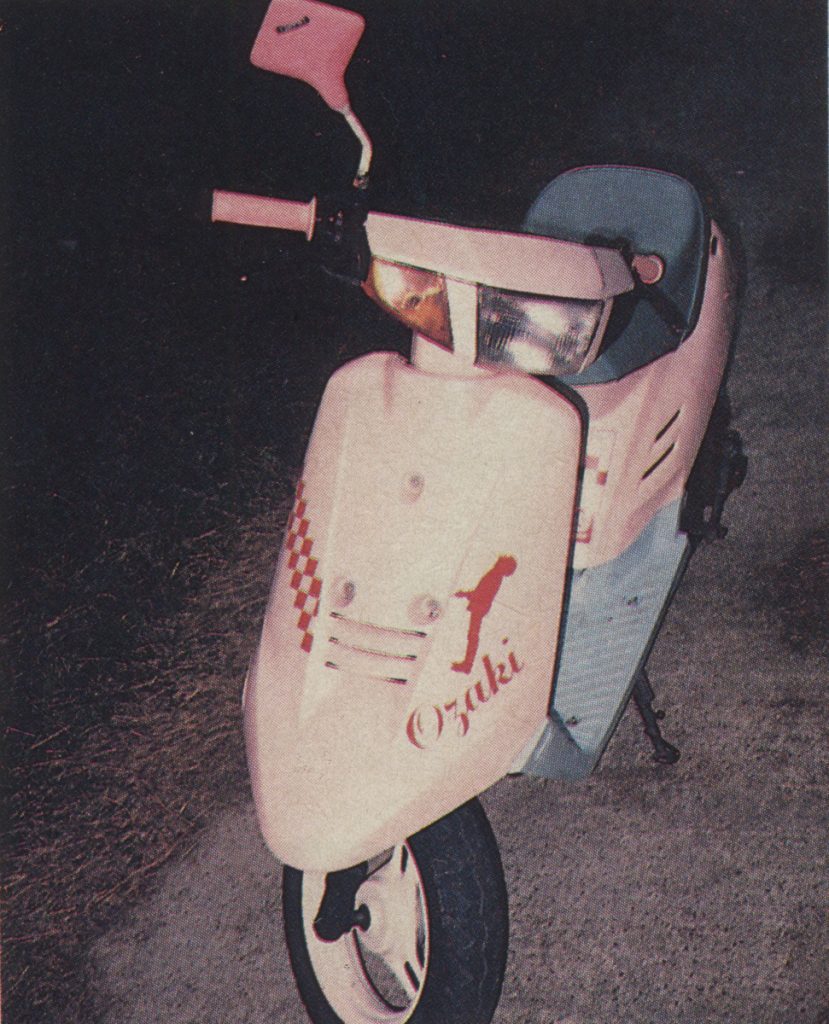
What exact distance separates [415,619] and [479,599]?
0.35 ft

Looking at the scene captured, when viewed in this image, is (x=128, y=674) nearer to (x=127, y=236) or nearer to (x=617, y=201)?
(x=127, y=236)

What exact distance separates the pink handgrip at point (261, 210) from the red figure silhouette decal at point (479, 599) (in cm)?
62

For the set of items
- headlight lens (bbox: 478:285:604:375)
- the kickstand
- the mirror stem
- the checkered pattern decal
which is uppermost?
the mirror stem

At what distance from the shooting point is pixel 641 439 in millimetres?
1811

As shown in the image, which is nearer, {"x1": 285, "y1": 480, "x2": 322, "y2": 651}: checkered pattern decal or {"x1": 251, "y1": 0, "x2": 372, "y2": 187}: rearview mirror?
{"x1": 251, "y1": 0, "x2": 372, "y2": 187}: rearview mirror

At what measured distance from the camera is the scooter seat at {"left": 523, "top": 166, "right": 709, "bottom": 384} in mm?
1872

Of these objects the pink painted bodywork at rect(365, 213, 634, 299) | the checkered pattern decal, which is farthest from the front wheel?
the pink painted bodywork at rect(365, 213, 634, 299)

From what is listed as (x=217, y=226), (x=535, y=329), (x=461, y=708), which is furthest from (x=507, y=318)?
(x=217, y=226)

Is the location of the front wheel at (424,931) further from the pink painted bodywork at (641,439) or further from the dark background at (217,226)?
the dark background at (217,226)

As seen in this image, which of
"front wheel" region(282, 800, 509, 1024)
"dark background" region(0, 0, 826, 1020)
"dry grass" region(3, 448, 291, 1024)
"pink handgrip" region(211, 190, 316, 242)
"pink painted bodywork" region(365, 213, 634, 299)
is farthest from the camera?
"dark background" region(0, 0, 826, 1020)

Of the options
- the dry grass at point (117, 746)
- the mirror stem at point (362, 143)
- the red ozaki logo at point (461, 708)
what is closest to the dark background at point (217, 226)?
the dry grass at point (117, 746)

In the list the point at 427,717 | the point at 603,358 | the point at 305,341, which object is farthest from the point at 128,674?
the point at 603,358

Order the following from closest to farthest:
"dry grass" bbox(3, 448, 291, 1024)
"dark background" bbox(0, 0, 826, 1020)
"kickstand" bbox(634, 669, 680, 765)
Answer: "kickstand" bbox(634, 669, 680, 765)
"dry grass" bbox(3, 448, 291, 1024)
"dark background" bbox(0, 0, 826, 1020)

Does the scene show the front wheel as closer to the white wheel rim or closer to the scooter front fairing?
the white wheel rim
